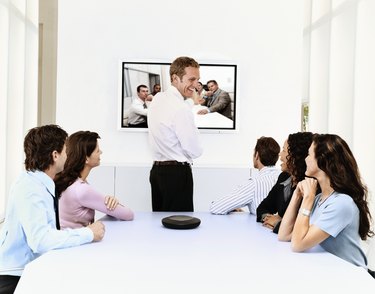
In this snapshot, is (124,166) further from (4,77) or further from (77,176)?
(77,176)

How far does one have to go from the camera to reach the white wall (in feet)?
17.3

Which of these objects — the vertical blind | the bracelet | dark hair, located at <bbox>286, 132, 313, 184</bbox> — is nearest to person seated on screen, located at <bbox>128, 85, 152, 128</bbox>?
the vertical blind

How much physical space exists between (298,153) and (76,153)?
51.3 inches

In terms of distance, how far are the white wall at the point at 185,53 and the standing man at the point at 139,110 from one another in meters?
0.14

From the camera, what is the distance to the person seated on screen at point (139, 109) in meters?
5.27

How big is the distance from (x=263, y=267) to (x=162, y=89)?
12.0 feet

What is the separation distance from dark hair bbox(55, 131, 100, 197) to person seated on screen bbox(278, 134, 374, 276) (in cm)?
125

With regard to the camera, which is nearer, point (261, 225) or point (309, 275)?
point (309, 275)

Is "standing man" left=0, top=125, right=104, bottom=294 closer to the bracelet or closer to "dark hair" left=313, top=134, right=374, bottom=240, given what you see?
the bracelet

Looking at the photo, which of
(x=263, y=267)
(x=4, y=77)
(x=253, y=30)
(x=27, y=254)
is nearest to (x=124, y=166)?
(x=4, y=77)

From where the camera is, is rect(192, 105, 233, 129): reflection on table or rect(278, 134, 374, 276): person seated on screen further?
rect(192, 105, 233, 129): reflection on table

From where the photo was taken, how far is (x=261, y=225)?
2.83 m

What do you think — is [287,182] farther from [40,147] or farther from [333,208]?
[40,147]

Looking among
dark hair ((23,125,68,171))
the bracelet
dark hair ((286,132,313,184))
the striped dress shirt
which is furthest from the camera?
the striped dress shirt
